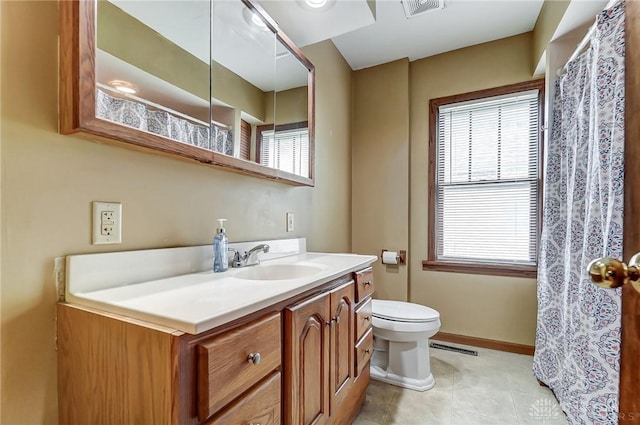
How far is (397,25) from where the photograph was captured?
218cm

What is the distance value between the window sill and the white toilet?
670mm

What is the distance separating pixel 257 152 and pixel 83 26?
0.79m

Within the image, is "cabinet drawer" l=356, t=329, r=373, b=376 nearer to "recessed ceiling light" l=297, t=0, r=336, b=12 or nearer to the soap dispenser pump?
the soap dispenser pump

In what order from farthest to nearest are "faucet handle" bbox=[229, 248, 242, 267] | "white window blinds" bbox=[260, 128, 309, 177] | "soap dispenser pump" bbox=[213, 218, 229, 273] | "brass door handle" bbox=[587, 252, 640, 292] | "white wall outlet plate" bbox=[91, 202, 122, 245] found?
"white window blinds" bbox=[260, 128, 309, 177] < "faucet handle" bbox=[229, 248, 242, 267] < "soap dispenser pump" bbox=[213, 218, 229, 273] < "white wall outlet plate" bbox=[91, 202, 122, 245] < "brass door handle" bbox=[587, 252, 640, 292]

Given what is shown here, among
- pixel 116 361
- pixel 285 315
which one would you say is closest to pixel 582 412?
pixel 285 315

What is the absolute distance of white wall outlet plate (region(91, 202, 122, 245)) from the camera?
86 cm

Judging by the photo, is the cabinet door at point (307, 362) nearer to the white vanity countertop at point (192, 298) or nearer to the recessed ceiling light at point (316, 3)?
the white vanity countertop at point (192, 298)

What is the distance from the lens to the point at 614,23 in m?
1.21

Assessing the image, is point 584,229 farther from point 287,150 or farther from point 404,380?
point 287,150

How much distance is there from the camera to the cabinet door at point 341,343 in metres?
1.21

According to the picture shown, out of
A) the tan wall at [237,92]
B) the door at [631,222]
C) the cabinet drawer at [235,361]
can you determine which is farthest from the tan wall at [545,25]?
the cabinet drawer at [235,361]

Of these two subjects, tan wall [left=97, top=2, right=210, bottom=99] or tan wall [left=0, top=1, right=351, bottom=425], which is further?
tan wall [left=97, top=2, right=210, bottom=99]

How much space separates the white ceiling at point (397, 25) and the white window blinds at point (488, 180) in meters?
0.51

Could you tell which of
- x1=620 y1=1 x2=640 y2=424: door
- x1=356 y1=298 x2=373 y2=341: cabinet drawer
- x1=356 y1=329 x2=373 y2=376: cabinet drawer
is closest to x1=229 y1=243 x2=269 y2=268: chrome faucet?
x1=356 y1=298 x2=373 y2=341: cabinet drawer
